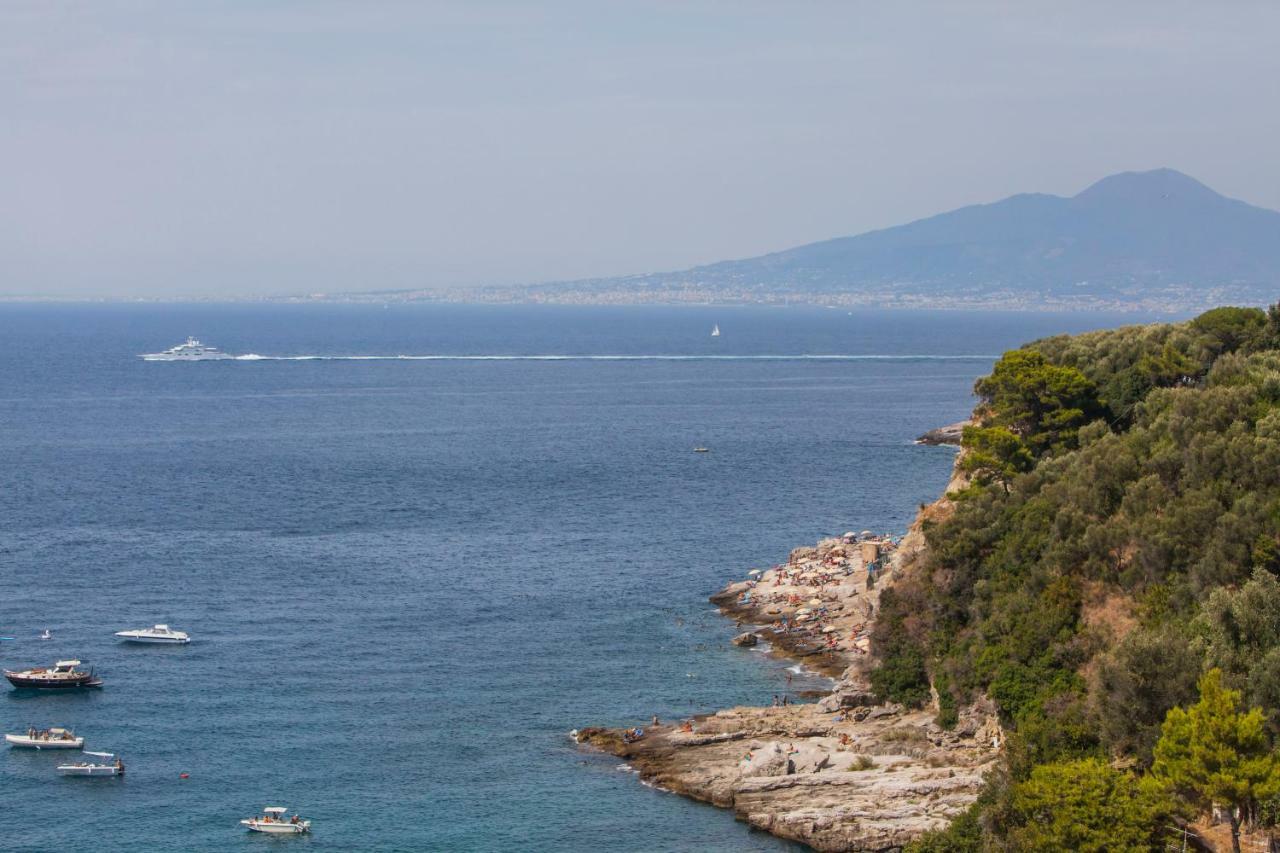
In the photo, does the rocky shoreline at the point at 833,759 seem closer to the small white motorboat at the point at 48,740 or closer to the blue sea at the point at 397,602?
the blue sea at the point at 397,602

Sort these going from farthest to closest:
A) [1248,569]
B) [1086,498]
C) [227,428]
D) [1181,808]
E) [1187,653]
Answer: [227,428]
[1086,498]
[1248,569]
[1187,653]
[1181,808]

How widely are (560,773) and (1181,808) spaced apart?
860 inches

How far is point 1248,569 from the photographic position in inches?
1876

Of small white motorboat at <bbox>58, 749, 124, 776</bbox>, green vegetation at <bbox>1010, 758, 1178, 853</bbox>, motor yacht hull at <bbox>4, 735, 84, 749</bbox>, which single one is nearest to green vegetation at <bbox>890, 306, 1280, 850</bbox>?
green vegetation at <bbox>1010, 758, 1178, 853</bbox>

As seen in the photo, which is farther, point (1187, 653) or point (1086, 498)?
point (1086, 498)

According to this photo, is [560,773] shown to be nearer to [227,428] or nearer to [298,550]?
[298,550]

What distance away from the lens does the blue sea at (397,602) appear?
49438mm

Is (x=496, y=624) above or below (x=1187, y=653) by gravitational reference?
below

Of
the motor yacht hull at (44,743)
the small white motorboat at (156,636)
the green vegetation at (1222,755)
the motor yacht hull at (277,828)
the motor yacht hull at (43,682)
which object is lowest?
the motor yacht hull at (277,828)

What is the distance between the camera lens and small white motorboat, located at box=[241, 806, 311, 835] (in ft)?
154

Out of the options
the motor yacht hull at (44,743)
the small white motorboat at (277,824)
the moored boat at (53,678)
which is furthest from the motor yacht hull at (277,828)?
the moored boat at (53,678)

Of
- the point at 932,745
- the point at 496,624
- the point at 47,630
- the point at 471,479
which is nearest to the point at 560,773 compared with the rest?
the point at 932,745

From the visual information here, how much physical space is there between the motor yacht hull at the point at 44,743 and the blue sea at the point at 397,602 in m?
0.40

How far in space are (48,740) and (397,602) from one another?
22635 mm
